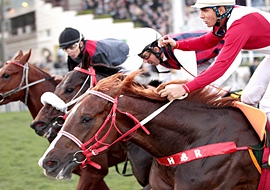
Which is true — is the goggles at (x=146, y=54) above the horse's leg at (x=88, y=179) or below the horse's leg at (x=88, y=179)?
above

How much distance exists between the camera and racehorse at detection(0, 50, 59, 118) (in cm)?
656

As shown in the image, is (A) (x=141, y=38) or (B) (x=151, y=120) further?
(A) (x=141, y=38)

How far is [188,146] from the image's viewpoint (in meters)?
4.00

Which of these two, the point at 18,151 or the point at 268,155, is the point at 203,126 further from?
the point at 18,151

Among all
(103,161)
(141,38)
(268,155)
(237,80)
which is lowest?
(237,80)

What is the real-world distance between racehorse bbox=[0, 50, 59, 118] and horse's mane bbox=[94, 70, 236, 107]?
8.50 ft

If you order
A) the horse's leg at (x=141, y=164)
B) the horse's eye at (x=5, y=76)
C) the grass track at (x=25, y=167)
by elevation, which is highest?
→ the horse's eye at (x=5, y=76)

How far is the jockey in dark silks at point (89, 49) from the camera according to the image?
19.7 ft

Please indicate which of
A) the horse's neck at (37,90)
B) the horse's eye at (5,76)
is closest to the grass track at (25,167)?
the horse's neck at (37,90)

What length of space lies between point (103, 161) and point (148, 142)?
5.64ft

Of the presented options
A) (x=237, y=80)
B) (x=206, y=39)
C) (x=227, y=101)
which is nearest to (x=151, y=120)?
(x=227, y=101)

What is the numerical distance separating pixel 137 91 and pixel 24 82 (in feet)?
9.72

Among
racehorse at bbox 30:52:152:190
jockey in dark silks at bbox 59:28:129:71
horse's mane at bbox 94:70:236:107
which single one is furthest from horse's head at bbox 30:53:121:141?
horse's mane at bbox 94:70:236:107

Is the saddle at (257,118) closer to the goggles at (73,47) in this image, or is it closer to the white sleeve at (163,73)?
the white sleeve at (163,73)
